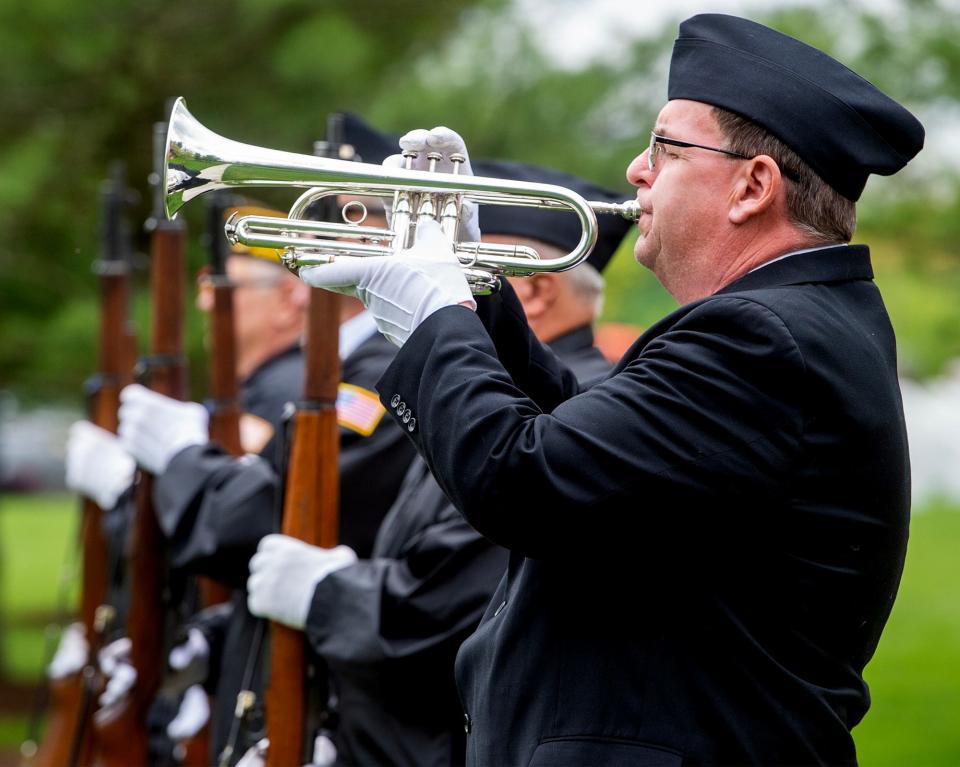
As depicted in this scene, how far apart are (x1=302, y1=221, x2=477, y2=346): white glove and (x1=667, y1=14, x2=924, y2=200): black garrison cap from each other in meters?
0.48

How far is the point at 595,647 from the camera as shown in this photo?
2.22 meters

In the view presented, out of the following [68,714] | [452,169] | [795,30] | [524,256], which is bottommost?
[68,714]

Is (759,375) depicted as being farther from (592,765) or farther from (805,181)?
(592,765)

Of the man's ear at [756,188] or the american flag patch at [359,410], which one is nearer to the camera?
the man's ear at [756,188]

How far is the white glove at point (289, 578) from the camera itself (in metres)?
3.50

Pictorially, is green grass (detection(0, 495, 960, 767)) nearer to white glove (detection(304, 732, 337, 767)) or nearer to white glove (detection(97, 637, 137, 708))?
white glove (detection(97, 637, 137, 708))

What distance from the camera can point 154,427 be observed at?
476 cm

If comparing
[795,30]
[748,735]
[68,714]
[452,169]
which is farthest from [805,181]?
[68,714]

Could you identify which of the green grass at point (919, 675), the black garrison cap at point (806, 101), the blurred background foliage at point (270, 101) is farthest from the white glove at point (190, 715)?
the green grass at point (919, 675)

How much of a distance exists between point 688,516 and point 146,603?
3.28m

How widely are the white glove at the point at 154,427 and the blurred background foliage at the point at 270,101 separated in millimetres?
2715

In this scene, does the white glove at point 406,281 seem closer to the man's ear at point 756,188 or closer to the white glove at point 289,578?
the man's ear at point 756,188

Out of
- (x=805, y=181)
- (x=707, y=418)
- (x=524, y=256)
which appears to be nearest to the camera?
(x=707, y=418)

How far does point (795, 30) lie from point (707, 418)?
13.6 feet
